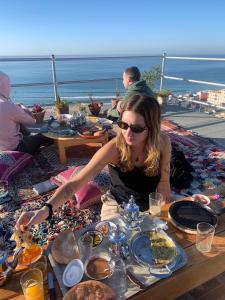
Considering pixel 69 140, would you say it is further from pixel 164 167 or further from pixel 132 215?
pixel 132 215

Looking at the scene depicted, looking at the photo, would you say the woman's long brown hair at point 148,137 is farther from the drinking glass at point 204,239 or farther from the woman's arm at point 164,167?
the drinking glass at point 204,239

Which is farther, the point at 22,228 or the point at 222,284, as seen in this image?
the point at 222,284

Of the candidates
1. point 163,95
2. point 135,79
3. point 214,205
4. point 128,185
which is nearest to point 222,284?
point 214,205

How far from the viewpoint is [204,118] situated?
18.1 ft

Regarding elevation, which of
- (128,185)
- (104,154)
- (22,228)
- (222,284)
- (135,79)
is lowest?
(222,284)

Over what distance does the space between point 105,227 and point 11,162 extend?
2.22 m

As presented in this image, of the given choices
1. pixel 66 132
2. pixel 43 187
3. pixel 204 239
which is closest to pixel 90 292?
pixel 204 239

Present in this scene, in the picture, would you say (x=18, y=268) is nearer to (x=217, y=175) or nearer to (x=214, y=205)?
(x=214, y=205)

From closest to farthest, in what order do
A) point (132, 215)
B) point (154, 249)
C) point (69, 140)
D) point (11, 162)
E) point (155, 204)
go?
point (154, 249) → point (132, 215) → point (155, 204) → point (11, 162) → point (69, 140)

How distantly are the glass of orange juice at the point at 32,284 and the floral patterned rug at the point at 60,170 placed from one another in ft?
1.06

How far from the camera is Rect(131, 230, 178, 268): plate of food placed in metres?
1.13

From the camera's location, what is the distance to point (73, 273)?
3.56 ft

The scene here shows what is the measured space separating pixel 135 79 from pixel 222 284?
3.22 meters

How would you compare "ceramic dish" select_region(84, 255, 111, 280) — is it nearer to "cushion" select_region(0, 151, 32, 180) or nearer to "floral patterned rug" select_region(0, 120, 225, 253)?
"floral patterned rug" select_region(0, 120, 225, 253)
